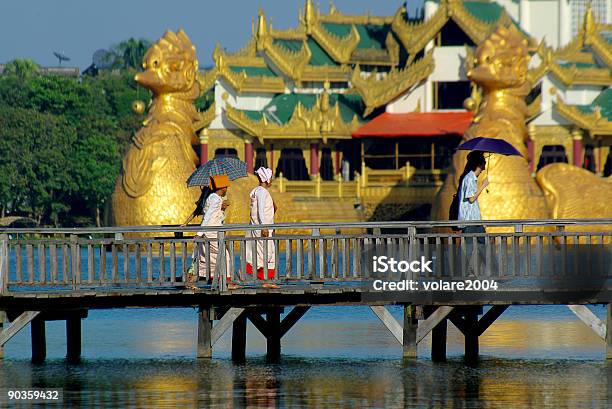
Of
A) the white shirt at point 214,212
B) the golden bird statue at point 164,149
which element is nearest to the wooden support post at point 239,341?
the white shirt at point 214,212

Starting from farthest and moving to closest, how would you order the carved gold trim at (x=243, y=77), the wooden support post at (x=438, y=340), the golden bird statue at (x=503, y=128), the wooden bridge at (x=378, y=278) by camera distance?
the carved gold trim at (x=243, y=77) < the golden bird statue at (x=503, y=128) < the wooden support post at (x=438, y=340) < the wooden bridge at (x=378, y=278)

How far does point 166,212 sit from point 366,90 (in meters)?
9.36

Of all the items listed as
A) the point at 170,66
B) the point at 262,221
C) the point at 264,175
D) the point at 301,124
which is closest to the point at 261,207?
the point at 262,221

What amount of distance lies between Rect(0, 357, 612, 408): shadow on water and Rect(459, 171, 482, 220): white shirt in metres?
1.57

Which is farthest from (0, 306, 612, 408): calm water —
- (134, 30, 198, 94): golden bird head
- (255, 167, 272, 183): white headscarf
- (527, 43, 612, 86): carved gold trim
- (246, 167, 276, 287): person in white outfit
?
(527, 43, 612, 86): carved gold trim

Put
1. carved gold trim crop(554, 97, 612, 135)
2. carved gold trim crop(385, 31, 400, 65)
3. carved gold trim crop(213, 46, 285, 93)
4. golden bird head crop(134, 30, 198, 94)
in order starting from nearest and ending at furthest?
golden bird head crop(134, 30, 198, 94)
carved gold trim crop(554, 97, 612, 135)
carved gold trim crop(213, 46, 285, 93)
carved gold trim crop(385, 31, 400, 65)

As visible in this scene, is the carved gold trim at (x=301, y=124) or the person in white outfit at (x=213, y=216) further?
the carved gold trim at (x=301, y=124)

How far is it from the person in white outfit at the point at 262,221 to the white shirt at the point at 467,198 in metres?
2.02

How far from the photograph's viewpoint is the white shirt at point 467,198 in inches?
778

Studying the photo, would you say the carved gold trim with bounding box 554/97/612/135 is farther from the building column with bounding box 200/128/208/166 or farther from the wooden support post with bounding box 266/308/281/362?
the wooden support post with bounding box 266/308/281/362

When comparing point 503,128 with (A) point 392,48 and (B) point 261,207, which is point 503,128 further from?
(B) point 261,207

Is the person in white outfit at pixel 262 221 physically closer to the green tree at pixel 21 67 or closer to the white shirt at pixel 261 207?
the white shirt at pixel 261 207

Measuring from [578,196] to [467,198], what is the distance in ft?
85.5

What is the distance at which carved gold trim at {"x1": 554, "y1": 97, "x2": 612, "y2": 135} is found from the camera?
170 feet
